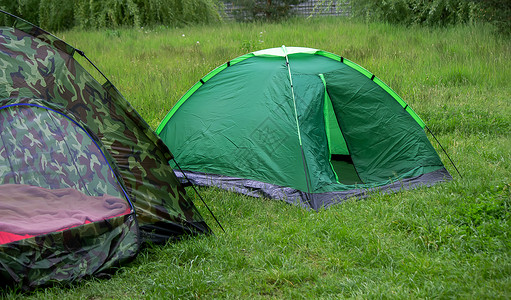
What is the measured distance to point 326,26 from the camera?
12023mm

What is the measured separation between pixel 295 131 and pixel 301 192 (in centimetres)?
56

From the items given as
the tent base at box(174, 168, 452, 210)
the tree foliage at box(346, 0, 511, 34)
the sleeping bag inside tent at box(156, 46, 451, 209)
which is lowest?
the tent base at box(174, 168, 452, 210)

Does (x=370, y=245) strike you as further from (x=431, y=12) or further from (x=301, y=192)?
(x=431, y=12)

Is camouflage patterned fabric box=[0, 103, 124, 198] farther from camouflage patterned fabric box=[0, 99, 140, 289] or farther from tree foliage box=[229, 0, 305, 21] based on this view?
tree foliage box=[229, 0, 305, 21]

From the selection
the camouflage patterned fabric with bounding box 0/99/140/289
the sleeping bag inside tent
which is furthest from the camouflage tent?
the sleeping bag inside tent

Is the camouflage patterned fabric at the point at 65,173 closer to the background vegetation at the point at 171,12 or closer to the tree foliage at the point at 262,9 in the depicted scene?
the background vegetation at the point at 171,12

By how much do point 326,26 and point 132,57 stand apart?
5.06 meters

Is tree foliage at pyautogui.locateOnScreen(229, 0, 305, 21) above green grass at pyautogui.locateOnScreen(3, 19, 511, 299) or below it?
above

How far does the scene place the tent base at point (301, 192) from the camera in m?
4.11

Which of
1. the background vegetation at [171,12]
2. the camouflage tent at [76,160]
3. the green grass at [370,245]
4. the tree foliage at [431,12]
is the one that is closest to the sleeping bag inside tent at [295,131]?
the green grass at [370,245]

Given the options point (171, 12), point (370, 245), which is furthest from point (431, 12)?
point (370, 245)

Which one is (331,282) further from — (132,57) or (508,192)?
(132,57)

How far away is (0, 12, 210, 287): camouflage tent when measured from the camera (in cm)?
327

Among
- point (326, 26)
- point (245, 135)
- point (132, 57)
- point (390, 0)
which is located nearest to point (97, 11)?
point (132, 57)
